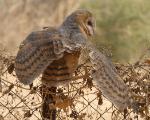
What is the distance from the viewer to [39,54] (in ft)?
9.62

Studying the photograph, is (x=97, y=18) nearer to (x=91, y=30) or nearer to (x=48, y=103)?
(x=91, y=30)

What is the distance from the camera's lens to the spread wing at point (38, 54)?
9.51ft

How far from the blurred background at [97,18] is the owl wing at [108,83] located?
5929 mm

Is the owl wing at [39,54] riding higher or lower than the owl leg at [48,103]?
higher

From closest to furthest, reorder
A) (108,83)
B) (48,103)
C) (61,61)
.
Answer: (108,83) < (61,61) < (48,103)

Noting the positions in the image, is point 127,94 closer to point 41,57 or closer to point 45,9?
point 41,57

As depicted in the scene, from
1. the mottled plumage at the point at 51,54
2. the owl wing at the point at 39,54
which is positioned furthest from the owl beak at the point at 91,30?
the owl wing at the point at 39,54

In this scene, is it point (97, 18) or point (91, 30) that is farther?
point (97, 18)

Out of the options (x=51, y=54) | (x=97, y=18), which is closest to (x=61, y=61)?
(x=51, y=54)

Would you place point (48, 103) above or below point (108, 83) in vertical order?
below

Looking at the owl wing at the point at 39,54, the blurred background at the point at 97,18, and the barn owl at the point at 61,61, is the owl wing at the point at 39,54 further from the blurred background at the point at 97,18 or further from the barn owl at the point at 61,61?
the blurred background at the point at 97,18

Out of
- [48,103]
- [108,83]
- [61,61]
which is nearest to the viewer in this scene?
[108,83]

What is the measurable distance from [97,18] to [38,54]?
23.1 ft

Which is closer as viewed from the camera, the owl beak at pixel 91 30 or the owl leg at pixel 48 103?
the owl leg at pixel 48 103
